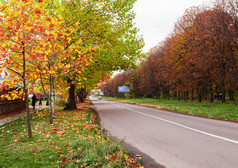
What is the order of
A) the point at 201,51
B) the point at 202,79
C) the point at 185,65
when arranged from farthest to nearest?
the point at 185,65 < the point at 202,79 < the point at 201,51

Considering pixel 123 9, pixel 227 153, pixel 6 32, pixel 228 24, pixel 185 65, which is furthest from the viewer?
pixel 185 65

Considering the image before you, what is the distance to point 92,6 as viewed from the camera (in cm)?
1427

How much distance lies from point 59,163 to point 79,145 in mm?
917

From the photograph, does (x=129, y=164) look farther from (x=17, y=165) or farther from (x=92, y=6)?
(x=92, y=6)

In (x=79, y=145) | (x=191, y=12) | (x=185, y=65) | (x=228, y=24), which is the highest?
(x=191, y=12)

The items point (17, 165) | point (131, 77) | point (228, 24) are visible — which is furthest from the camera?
point (131, 77)

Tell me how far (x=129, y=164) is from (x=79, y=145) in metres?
1.62

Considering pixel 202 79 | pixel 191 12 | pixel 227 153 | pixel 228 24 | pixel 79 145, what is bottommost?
pixel 227 153

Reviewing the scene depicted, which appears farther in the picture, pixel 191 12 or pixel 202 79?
pixel 191 12

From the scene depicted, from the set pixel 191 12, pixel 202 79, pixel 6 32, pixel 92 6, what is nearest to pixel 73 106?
pixel 92 6

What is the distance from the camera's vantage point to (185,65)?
24.9 metres

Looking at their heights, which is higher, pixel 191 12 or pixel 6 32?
pixel 191 12

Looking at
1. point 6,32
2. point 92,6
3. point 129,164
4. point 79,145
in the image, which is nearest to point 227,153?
point 129,164

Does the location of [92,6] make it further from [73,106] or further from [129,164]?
[129,164]
